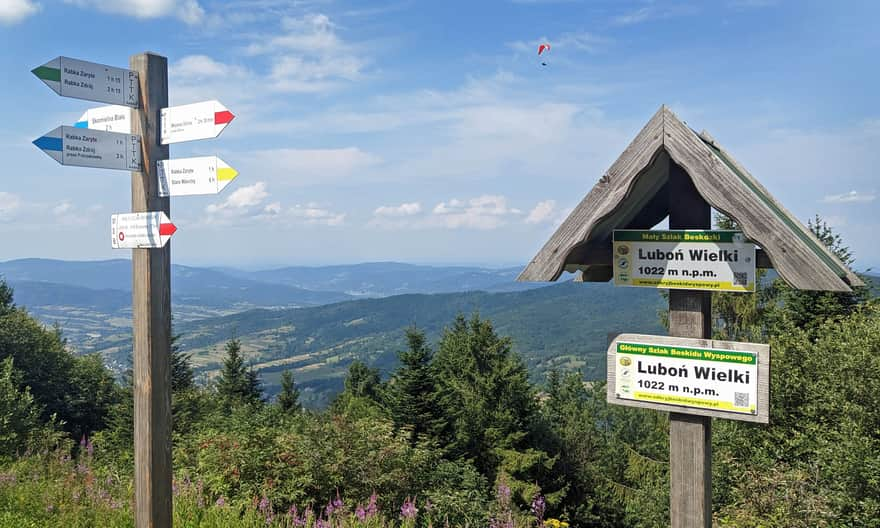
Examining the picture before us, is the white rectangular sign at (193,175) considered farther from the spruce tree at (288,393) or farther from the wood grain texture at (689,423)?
the spruce tree at (288,393)

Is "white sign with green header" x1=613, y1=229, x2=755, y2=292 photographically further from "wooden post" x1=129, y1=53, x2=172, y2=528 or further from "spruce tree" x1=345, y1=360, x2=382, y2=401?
"spruce tree" x1=345, y1=360, x2=382, y2=401

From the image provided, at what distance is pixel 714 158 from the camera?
2943mm

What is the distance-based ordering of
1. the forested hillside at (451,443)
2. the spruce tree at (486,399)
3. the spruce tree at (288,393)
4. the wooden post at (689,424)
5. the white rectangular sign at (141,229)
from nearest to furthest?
1. the wooden post at (689,424)
2. the white rectangular sign at (141,229)
3. the forested hillside at (451,443)
4. the spruce tree at (486,399)
5. the spruce tree at (288,393)

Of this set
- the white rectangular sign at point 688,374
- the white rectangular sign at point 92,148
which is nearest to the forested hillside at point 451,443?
the white rectangular sign at point 688,374

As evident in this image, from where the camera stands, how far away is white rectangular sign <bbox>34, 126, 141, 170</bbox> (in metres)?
3.66

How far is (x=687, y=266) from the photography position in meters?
3.10

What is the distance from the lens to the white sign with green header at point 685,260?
2.98m

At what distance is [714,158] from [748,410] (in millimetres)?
1214

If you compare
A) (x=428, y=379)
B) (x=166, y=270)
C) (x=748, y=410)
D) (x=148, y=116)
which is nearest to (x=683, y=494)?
(x=748, y=410)

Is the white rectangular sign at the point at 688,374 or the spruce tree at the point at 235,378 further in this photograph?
the spruce tree at the point at 235,378

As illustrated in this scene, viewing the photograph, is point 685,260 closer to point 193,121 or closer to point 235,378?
point 193,121

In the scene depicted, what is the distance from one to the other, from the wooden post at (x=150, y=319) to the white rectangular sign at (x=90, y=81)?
7 cm

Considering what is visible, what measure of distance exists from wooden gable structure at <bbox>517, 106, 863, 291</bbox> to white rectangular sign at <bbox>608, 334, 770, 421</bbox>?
Answer: 0.43 m

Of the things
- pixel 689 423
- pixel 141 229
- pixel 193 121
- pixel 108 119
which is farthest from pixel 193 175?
pixel 689 423
